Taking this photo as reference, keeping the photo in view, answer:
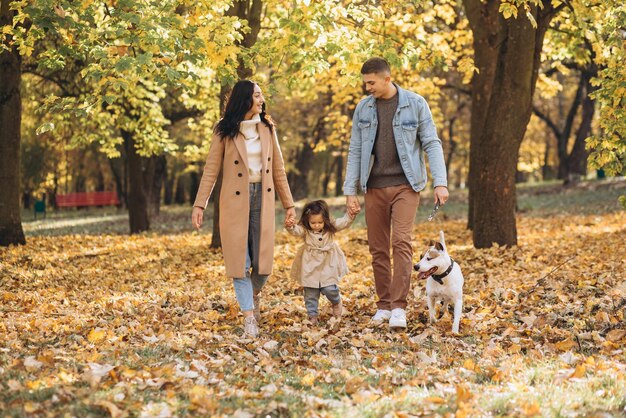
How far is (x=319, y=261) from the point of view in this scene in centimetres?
736

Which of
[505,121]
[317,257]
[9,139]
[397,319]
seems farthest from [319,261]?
[9,139]

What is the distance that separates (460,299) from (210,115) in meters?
15.7

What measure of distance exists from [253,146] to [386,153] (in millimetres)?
1291

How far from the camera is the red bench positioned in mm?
40125

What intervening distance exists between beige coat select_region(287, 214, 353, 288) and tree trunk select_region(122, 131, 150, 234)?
1393 cm

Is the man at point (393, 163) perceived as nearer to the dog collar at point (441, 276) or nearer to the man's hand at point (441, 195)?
the man's hand at point (441, 195)

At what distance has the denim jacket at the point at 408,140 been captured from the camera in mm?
7012

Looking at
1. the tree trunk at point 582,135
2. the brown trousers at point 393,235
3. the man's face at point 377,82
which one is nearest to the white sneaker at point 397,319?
the brown trousers at point 393,235

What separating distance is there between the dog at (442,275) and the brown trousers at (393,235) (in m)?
0.29

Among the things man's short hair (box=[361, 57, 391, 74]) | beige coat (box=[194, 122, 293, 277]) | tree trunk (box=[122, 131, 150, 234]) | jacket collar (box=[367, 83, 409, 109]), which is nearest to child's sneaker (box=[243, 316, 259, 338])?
beige coat (box=[194, 122, 293, 277])

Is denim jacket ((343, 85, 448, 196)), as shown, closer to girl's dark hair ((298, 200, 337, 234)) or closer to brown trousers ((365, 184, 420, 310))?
Answer: brown trousers ((365, 184, 420, 310))

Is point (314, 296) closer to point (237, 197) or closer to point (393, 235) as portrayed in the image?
point (393, 235)

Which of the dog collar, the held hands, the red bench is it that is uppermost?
the held hands

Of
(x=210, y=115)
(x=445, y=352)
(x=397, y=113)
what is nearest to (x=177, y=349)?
(x=445, y=352)
